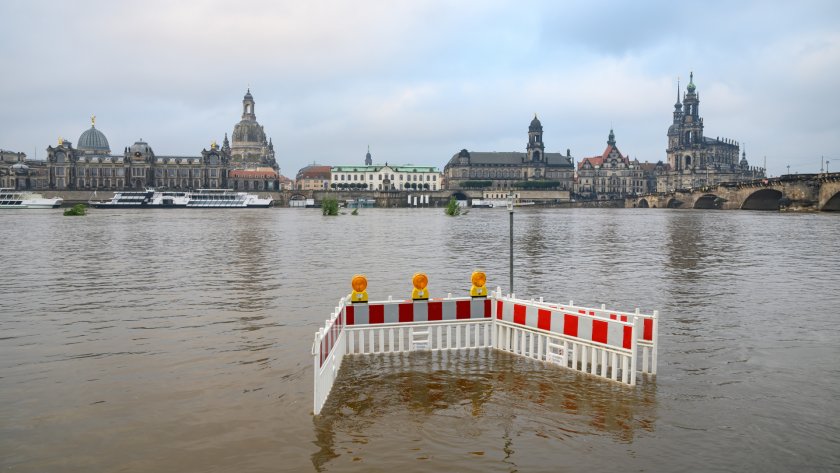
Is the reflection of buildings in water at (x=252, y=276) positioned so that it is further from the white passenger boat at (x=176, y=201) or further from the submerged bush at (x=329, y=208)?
the white passenger boat at (x=176, y=201)

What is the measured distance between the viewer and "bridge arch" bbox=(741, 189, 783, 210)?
382 ft

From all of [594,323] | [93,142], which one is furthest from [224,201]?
[594,323]

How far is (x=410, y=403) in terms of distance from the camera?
8664 mm

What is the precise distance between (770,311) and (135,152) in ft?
614

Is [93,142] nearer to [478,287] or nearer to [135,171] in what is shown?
[135,171]

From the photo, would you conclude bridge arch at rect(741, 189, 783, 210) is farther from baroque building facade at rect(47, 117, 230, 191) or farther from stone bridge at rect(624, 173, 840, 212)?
baroque building facade at rect(47, 117, 230, 191)

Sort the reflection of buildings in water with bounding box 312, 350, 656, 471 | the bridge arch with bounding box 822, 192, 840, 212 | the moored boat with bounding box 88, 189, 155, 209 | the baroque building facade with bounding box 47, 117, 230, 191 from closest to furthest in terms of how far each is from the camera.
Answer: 1. the reflection of buildings in water with bounding box 312, 350, 656, 471
2. the bridge arch with bounding box 822, 192, 840, 212
3. the moored boat with bounding box 88, 189, 155, 209
4. the baroque building facade with bounding box 47, 117, 230, 191

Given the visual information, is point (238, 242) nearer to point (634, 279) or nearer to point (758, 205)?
point (634, 279)

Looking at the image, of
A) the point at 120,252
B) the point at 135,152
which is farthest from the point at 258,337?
the point at 135,152

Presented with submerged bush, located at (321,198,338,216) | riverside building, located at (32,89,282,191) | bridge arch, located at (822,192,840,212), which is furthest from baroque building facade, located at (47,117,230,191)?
bridge arch, located at (822,192,840,212)

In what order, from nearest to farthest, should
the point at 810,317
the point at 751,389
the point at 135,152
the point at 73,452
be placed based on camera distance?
the point at 73,452 < the point at 751,389 < the point at 810,317 < the point at 135,152

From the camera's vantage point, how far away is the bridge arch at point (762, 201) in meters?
116

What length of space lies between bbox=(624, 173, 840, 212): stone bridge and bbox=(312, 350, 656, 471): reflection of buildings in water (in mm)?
95929

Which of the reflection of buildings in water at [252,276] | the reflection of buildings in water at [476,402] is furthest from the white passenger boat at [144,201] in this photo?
the reflection of buildings in water at [476,402]
